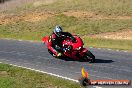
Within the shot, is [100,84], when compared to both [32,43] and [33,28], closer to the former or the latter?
[32,43]

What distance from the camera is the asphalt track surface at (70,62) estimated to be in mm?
17753

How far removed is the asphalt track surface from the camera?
17753 millimetres

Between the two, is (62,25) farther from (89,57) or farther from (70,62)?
(89,57)

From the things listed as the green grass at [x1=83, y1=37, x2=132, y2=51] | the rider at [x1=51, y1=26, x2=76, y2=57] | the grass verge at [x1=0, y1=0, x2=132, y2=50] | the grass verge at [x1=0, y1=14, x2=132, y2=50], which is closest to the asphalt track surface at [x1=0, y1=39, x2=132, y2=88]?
the rider at [x1=51, y1=26, x2=76, y2=57]

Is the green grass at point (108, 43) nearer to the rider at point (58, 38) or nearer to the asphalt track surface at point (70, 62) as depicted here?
the asphalt track surface at point (70, 62)

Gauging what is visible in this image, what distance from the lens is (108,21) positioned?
45.3 meters

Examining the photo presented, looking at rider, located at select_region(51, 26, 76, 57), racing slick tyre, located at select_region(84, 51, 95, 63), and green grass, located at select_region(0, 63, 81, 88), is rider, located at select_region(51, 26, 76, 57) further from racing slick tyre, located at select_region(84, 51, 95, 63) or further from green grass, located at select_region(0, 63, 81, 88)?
green grass, located at select_region(0, 63, 81, 88)

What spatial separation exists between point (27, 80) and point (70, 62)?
5778 millimetres

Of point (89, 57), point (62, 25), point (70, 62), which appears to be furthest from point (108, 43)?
point (62, 25)

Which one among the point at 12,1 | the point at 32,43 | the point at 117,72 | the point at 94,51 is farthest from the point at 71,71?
the point at 12,1

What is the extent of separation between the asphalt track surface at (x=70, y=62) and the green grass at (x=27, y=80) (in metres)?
1.35

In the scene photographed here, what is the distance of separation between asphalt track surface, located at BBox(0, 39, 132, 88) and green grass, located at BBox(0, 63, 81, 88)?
135 cm

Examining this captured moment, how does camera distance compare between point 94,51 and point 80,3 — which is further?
point 80,3

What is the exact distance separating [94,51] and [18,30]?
67.3 ft
